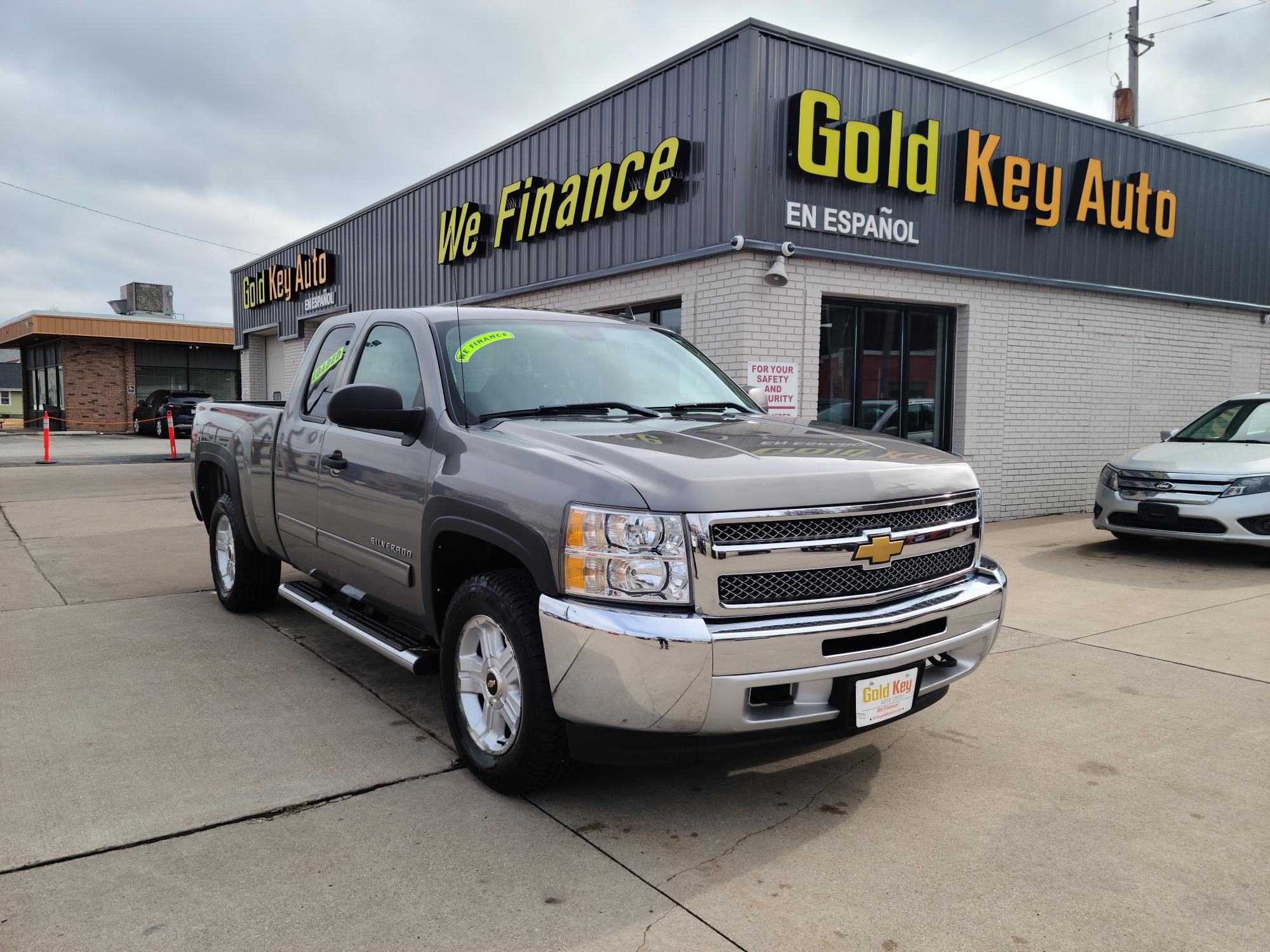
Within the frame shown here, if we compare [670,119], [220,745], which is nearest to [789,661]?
[220,745]

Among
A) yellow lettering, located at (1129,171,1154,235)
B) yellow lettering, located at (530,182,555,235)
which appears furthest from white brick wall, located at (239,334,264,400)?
yellow lettering, located at (1129,171,1154,235)

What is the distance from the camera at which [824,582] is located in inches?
123

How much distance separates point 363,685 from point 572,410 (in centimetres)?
193

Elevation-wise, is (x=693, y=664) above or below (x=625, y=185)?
below

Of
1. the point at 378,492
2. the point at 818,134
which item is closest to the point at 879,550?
the point at 378,492

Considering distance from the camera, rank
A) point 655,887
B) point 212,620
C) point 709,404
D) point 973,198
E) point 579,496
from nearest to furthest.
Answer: point 655,887 → point 579,496 → point 709,404 → point 212,620 → point 973,198

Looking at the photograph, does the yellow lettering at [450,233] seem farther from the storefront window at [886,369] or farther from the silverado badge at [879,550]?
the silverado badge at [879,550]

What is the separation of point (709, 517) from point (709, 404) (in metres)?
1.64

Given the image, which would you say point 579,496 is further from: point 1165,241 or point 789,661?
point 1165,241

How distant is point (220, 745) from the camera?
12.8ft

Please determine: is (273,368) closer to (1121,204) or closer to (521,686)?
(1121,204)

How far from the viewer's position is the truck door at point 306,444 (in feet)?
16.2

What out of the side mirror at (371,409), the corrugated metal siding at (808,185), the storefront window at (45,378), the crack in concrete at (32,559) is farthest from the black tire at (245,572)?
the storefront window at (45,378)

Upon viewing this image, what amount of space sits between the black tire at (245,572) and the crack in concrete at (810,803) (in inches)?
154
